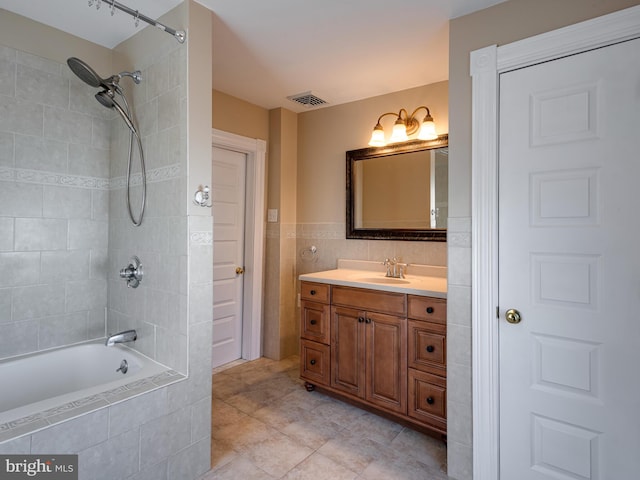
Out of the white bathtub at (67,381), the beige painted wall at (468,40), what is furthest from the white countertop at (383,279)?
the white bathtub at (67,381)

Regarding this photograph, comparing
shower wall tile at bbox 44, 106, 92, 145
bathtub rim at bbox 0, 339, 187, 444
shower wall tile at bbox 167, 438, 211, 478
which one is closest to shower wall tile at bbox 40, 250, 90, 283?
shower wall tile at bbox 44, 106, 92, 145

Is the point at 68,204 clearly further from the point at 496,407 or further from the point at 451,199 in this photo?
the point at 496,407

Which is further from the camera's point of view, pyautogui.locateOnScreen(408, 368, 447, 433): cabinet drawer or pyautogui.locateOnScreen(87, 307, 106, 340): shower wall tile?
pyautogui.locateOnScreen(87, 307, 106, 340): shower wall tile

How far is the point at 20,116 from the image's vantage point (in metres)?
1.93

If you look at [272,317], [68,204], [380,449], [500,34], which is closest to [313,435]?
[380,449]

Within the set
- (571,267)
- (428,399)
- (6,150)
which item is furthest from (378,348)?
(6,150)

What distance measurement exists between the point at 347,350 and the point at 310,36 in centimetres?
207

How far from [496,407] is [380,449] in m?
0.76

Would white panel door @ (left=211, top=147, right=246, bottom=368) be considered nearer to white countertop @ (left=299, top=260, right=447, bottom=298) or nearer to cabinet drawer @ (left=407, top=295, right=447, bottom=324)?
white countertop @ (left=299, top=260, right=447, bottom=298)

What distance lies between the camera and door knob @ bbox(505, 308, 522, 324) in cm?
163

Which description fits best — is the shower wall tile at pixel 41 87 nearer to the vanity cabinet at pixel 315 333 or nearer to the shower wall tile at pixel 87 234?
the shower wall tile at pixel 87 234

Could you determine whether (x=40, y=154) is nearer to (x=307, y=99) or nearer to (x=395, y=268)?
(x=307, y=99)

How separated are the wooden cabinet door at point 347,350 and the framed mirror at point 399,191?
768mm

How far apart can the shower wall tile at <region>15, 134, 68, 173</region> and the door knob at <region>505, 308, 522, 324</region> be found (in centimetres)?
259
